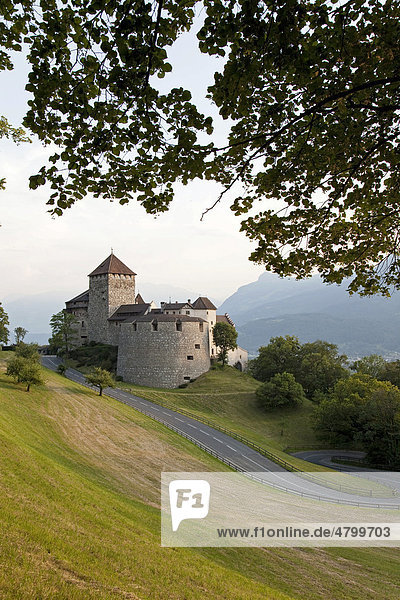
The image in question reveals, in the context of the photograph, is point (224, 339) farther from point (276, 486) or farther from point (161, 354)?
point (276, 486)

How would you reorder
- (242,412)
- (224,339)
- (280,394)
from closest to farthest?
(242,412) → (280,394) → (224,339)

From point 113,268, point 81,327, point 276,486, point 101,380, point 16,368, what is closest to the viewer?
point 276,486

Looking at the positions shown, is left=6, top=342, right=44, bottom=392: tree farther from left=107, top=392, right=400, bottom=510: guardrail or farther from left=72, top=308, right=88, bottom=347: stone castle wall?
left=72, top=308, right=88, bottom=347: stone castle wall

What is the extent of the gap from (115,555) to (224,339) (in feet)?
184

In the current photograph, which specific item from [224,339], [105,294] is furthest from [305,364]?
[105,294]

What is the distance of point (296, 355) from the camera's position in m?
62.2

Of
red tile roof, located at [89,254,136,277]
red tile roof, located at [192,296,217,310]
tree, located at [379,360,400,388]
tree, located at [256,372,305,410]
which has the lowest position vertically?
tree, located at [256,372,305,410]

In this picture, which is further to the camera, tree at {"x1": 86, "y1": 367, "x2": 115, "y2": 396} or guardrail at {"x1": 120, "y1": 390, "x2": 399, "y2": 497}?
tree at {"x1": 86, "y1": 367, "x2": 115, "y2": 396}

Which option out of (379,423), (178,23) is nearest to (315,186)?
(178,23)

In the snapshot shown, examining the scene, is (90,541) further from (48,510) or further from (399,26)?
(399,26)

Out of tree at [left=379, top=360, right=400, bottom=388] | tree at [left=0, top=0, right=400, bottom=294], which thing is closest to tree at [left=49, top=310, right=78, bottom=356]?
tree at [left=379, top=360, right=400, bottom=388]

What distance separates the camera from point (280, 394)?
48.8m

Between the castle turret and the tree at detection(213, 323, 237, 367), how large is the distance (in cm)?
1764

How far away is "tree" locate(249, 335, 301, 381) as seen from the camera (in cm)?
6125
